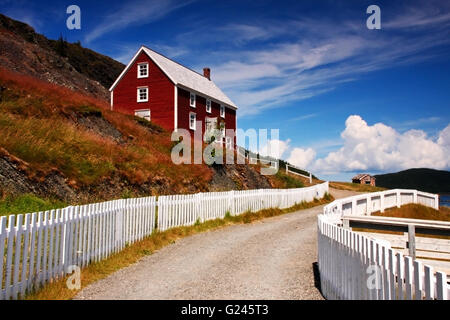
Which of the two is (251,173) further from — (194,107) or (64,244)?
(64,244)

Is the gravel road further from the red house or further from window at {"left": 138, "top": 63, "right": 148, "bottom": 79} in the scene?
window at {"left": 138, "top": 63, "right": 148, "bottom": 79}

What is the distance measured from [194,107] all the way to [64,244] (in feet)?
93.7

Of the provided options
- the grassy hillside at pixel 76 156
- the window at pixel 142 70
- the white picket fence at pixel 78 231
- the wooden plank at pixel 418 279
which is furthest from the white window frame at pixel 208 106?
the wooden plank at pixel 418 279

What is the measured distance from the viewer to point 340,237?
18.6ft

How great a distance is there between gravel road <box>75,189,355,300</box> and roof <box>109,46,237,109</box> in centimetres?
2377

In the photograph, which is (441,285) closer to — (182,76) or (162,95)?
(162,95)

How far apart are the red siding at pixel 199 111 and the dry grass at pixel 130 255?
1750 centimetres

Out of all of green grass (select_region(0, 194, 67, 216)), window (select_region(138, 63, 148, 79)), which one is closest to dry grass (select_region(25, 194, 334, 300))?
green grass (select_region(0, 194, 67, 216))

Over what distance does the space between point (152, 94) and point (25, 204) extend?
23570 millimetres

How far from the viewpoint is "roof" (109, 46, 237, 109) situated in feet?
108

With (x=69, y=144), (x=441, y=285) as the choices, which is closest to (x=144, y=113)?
(x=69, y=144)

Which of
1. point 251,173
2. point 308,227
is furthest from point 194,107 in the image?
point 308,227

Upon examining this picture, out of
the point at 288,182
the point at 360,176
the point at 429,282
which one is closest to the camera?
the point at 429,282

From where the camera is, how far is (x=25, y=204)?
423 inches
